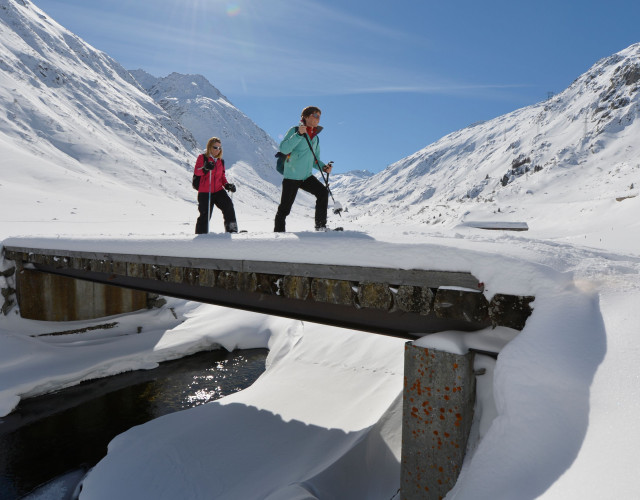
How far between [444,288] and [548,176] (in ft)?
220

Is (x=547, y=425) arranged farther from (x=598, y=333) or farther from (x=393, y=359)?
(x=393, y=359)

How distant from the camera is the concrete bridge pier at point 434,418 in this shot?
100 inches

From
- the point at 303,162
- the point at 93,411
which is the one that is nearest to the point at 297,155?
the point at 303,162

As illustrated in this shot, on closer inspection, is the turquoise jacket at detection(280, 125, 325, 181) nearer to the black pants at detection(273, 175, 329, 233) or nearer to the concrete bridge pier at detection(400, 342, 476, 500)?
the black pants at detection(273, 175, 329, 233)

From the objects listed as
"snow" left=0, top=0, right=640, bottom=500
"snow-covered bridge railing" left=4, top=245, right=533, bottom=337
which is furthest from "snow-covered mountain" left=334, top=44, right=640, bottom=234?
"snow-covered bridge railing" left=4, top=245, right=533, bottom=337

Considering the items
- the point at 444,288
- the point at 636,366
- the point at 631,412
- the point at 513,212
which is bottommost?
the point at 631,412

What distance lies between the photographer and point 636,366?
5.69ft

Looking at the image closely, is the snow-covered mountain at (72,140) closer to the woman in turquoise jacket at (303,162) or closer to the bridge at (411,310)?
the woman in turquoise jacket at (303,162)

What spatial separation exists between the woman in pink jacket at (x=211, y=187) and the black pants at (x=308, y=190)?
55.1 inches

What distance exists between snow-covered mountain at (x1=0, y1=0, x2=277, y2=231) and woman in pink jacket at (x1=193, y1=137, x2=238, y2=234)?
53.5 feet

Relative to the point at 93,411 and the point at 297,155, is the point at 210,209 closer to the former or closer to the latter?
the point at 297,155

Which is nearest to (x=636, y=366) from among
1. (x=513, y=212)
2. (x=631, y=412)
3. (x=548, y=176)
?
(x=631, y=412)

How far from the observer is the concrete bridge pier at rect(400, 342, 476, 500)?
255 centimetres

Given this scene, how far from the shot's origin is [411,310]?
288 cm
